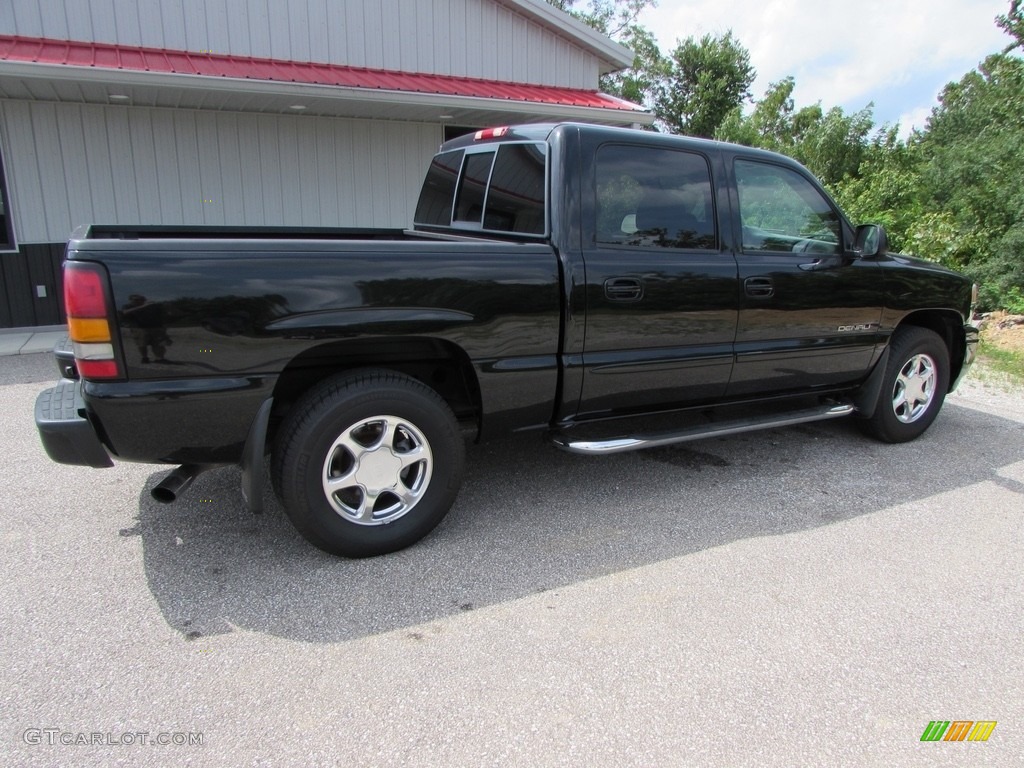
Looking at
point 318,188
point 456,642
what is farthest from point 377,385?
point 318,188

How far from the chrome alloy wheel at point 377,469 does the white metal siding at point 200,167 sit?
721 centimetres

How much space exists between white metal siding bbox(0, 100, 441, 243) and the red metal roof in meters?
0.75

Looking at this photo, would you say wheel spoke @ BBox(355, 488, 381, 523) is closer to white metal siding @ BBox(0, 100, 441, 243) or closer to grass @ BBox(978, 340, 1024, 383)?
grass @ BBox(978, 340, 1024, 383)

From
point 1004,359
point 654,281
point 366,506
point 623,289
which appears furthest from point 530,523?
point 1004,359

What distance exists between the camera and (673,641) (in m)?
2.67

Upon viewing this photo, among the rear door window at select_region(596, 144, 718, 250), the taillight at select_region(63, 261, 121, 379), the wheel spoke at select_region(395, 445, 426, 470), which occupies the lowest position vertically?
the wheel spoke at select_region(395, 445, 426, 470)

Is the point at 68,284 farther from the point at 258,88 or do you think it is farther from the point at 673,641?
the point at 258,88

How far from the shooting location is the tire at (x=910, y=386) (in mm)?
4727

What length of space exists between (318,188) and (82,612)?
782 cm

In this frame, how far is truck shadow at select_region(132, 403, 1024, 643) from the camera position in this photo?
2.88 metres

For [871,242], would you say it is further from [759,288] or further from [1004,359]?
[1004,359]

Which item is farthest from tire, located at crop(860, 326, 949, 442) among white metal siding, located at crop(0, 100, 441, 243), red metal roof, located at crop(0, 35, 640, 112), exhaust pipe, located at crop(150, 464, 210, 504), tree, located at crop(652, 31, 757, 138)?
tree, located at crop(652, 31, 757, 138)

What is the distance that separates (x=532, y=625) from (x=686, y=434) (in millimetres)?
1515

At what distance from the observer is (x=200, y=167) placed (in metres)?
8.98
